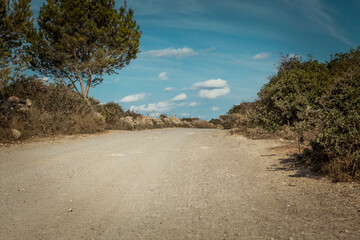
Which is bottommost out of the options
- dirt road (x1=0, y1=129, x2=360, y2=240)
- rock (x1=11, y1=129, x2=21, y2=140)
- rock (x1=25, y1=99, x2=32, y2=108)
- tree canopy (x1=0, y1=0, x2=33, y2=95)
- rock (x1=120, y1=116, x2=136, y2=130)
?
dirt road (x1=0, y1=129, x2=360, y2=240)

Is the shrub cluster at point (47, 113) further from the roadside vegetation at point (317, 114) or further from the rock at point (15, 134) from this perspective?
the roadside vegetation at point (317, 114)

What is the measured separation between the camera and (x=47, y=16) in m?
24.9

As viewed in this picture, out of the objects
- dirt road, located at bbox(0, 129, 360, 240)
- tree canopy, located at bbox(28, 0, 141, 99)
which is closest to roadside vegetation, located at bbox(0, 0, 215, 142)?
tree canopy, located at bbox(28, 0, 141, 99)

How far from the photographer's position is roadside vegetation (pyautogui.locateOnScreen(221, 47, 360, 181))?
16.7ft

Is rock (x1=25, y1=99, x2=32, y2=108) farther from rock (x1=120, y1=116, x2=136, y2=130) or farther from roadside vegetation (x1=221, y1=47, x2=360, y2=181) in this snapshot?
roadside vegetation (x1=221, y1=47, x2=360, y2=181)

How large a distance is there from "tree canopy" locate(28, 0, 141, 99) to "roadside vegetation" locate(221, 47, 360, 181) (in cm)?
1648

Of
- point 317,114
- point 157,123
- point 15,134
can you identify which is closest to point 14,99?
point 15,134

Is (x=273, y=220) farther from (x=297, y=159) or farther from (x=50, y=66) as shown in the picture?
(x=50, y=66)

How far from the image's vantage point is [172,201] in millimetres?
4121

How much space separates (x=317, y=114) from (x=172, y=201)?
511 centimetres

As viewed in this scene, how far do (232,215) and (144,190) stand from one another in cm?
177

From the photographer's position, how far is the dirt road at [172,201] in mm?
3105

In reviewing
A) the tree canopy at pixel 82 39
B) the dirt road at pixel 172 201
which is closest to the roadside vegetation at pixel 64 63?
the tree canopy at pixel 82 39

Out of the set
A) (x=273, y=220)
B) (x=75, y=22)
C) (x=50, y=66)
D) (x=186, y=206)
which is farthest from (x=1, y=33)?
(x=273, y=220)
